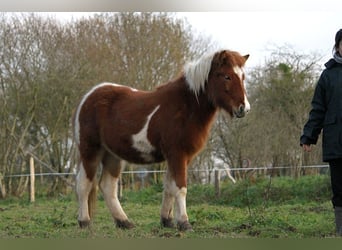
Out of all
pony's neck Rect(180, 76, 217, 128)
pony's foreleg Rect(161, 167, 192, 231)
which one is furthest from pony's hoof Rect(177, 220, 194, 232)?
pony's neck Rect(180, 76, 217, 128)

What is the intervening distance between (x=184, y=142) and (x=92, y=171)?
1546 millimetres

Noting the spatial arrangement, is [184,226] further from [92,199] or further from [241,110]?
[92,199]

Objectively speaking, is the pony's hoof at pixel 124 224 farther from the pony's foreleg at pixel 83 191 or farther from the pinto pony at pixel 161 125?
the pony's foreleg at pixel 83 191

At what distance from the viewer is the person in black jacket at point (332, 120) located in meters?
5.54

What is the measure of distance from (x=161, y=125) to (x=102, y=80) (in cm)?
799

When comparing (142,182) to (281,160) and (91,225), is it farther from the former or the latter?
(91,225)

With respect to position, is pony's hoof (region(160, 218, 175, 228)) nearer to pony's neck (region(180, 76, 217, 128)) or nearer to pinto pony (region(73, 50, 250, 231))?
pinto pony (region(73, 50, 250, 231))

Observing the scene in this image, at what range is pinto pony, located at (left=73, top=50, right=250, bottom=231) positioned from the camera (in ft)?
21.3

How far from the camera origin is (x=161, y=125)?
671 centimetres

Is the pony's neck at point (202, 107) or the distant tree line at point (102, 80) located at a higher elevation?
the distant tree line at point (102, 80)

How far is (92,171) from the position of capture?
24.6 feet

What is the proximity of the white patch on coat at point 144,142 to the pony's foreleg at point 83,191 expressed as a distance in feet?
3.13

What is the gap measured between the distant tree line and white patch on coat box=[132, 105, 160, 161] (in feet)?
21.5

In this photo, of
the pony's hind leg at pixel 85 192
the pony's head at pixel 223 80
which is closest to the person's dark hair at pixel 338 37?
the pony's head at pixel 223 80
